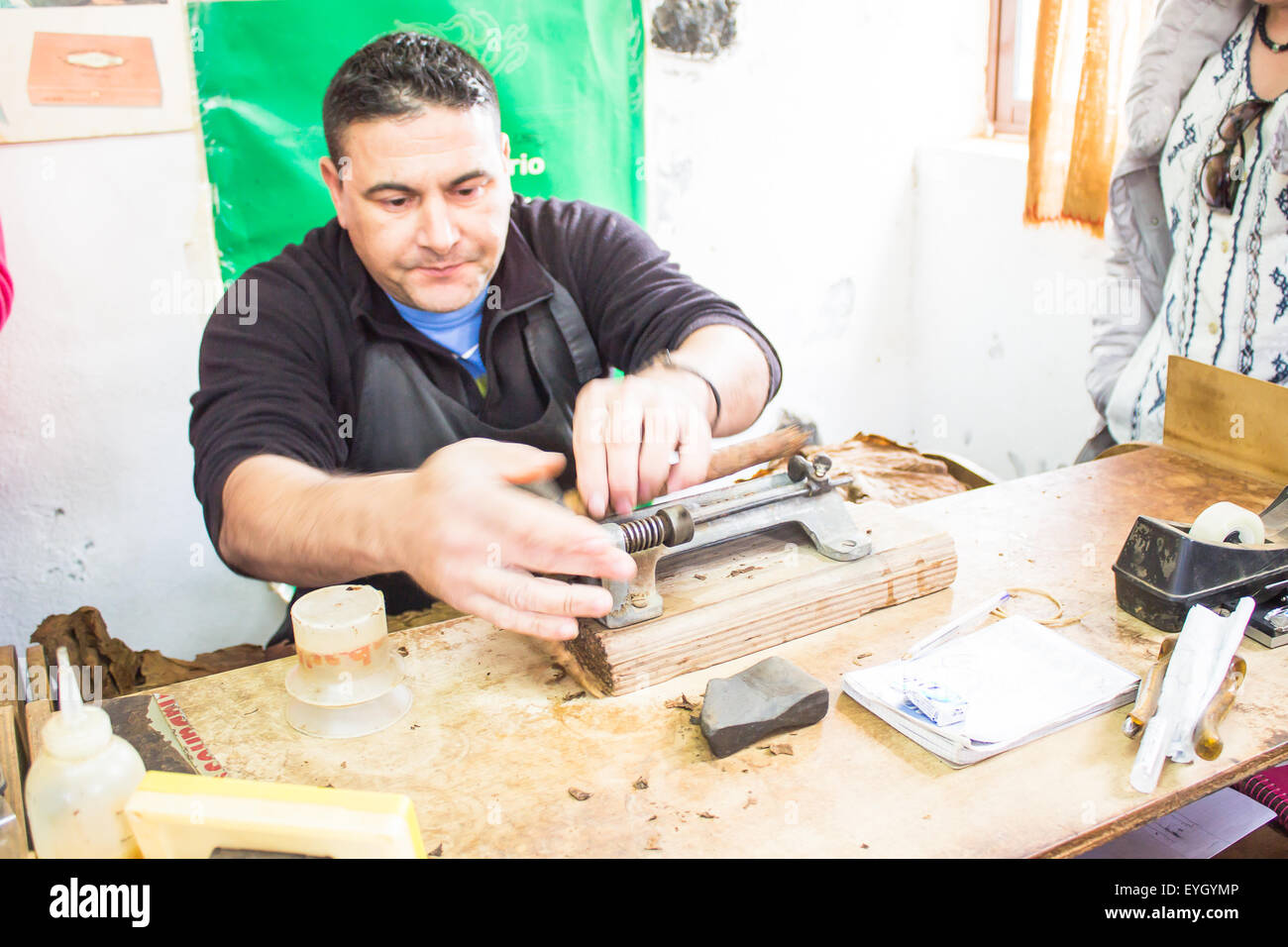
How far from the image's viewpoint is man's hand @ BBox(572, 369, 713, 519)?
4.67ft

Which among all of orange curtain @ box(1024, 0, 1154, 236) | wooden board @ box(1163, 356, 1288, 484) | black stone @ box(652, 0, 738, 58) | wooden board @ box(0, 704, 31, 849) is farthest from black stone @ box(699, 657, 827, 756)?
black stone @ box(652, 0, 738, 58)

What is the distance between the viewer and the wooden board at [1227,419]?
1.85 metres

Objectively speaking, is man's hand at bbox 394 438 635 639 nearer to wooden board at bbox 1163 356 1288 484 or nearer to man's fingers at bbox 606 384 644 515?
man's fingers at bbox 606 384 644 515

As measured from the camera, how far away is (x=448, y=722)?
1.30 metres

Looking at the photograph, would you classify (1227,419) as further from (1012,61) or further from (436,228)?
(1012,61)

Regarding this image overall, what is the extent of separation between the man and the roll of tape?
2.39 ft

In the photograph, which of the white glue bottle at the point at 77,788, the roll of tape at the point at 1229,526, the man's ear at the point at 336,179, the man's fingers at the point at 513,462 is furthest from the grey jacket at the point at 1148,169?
the white glue bottle at the point at 77,788

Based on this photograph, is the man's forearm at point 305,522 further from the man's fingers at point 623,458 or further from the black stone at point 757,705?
the black stone at point 757,705

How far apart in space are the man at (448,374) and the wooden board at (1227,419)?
0.80 m

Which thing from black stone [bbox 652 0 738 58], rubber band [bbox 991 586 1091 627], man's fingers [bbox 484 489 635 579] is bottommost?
rubber band [bbox 991 586 1091 627]
